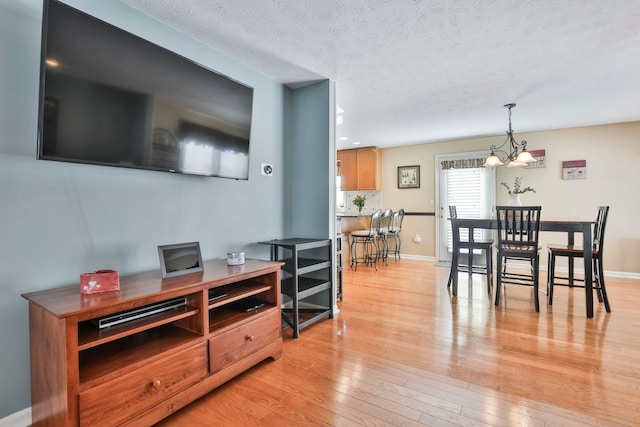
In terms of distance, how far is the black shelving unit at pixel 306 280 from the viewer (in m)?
2.47

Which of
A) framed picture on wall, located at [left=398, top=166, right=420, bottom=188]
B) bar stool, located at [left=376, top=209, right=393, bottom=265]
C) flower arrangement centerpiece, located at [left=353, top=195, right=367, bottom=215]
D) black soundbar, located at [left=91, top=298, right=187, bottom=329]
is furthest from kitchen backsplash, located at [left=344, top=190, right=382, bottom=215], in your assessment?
black soundbar, located at [left=91, top=298, right=187, bottom=329]

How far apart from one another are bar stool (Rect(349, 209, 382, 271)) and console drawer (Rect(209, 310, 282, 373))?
3.04 metres

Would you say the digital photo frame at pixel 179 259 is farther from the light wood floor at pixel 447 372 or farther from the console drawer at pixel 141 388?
the light wood floor at pixel 447 372

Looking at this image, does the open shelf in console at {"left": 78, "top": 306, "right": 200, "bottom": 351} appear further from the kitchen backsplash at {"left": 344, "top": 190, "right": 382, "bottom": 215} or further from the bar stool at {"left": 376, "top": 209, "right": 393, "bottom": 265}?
the kitchen backsplash at {"left": 344, "top": 190, "right": 382, "bottom": 215}

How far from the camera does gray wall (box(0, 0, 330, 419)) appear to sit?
1.41m

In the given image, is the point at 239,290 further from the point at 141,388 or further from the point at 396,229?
the point at 396,229

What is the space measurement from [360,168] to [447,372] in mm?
4593

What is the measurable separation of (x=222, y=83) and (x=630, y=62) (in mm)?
3279

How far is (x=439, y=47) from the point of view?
2.33 metres

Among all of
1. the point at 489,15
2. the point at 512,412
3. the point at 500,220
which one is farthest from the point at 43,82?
the point at 500,220

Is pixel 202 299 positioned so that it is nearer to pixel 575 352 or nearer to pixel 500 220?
pixel 575 352

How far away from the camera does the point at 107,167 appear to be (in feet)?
5.68

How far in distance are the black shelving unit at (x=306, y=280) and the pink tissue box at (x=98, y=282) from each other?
1.20 m

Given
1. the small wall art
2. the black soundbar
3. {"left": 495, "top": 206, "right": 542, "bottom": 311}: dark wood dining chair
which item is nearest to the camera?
the black soundbar
